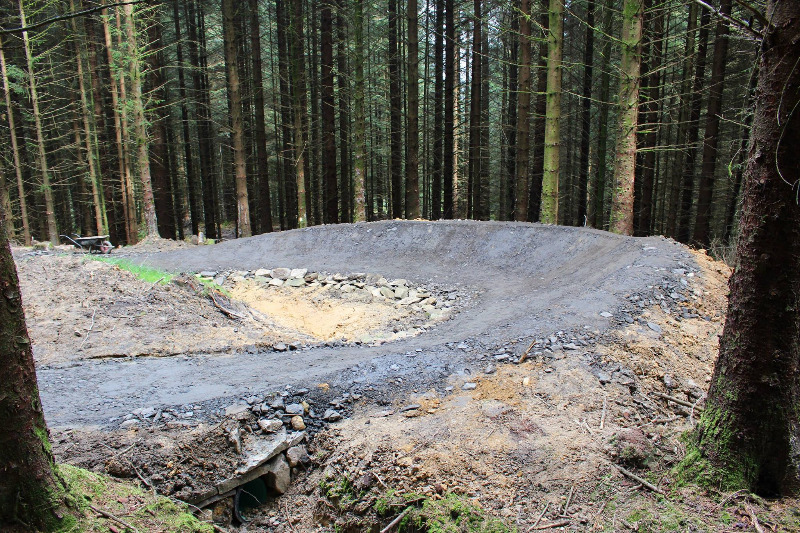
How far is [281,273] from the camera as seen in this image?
12250mm

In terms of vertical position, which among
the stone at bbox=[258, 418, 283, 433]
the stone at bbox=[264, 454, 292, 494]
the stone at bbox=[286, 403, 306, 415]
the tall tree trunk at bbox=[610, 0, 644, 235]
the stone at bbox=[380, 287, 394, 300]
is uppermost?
the tall tree trunk at bbox=[610, 0, 644, 235]

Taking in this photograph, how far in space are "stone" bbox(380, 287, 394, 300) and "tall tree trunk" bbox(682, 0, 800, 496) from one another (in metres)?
7.74

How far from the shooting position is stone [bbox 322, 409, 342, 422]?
442 cm

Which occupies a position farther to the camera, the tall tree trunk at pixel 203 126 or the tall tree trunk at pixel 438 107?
the tall tree trunk at pixel 203 126

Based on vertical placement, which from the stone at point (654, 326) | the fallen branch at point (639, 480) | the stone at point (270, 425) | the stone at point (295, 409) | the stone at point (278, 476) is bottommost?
the stone at point (278, 476)

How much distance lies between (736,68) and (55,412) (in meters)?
22.5

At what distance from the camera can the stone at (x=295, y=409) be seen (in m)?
4.41

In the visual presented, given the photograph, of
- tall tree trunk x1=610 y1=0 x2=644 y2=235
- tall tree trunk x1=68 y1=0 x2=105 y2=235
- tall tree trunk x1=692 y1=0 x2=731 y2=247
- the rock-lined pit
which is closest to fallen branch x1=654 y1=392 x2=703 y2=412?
the rock-lined pit

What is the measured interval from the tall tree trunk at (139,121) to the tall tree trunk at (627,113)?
14.2 m

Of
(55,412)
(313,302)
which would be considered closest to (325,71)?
(313,302)

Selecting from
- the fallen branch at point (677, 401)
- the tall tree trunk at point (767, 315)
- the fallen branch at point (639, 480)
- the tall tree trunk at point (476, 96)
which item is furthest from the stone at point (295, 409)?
the tall tree trunk at point (476, 96)

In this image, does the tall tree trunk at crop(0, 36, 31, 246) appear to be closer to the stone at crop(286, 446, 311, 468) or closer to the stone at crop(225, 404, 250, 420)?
the stone at crop(225, 404, 250, 420)

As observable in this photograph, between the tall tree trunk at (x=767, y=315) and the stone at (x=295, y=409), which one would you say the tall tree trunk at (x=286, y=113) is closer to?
the stone at (x=295, y=409)

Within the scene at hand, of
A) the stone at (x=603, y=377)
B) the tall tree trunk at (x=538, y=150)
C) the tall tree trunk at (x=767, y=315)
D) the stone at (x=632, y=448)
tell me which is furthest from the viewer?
the tall tree trunk at (x=538, y=150)
